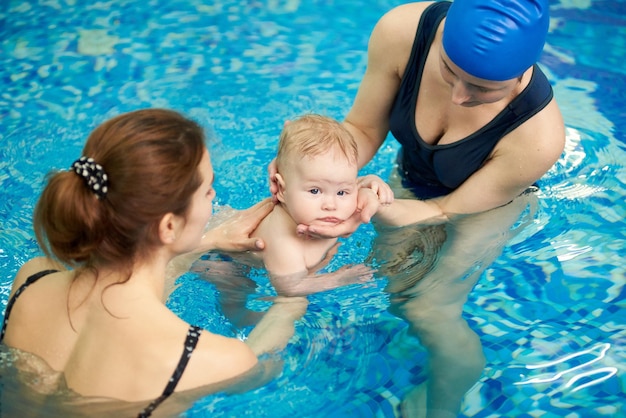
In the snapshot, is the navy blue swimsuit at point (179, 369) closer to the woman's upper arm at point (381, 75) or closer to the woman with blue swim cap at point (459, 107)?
the woman with blue swim cap at point (459, 107)

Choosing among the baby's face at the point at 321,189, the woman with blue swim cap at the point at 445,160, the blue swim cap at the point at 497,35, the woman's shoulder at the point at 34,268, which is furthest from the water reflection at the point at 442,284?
the woman's shoulder at the point at 34,268

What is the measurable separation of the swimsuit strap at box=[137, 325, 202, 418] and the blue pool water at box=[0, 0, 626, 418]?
0.33 meters

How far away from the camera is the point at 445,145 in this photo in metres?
3.71

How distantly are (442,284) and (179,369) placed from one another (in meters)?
1.65

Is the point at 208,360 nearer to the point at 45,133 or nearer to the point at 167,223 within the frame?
the point at 167,223

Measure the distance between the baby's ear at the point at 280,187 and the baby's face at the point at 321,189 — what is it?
0.06ft

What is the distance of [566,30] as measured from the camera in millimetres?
6691

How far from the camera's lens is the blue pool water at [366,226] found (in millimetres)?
3553

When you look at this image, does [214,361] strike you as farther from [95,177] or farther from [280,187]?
[280,187]

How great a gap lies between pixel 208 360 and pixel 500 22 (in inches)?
71.1

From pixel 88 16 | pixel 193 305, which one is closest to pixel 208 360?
pixel 193 305

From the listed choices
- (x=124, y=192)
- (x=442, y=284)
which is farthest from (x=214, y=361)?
(x=442, y=284)

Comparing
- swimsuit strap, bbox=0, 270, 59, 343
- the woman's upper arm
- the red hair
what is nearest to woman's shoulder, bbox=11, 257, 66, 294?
swimsuit strap, bbox=0, 270, 59, 343

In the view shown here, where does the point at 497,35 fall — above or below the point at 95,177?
above
